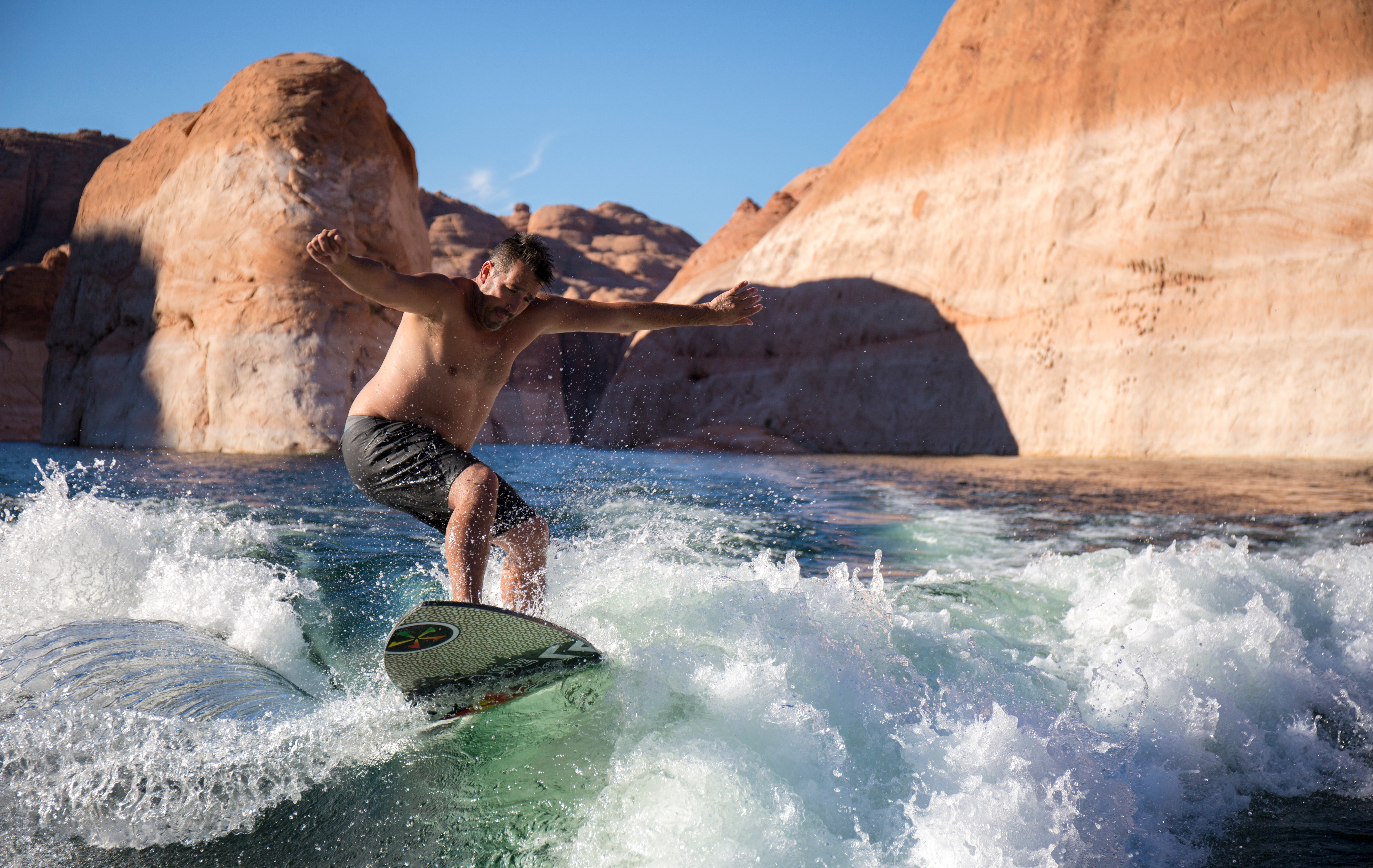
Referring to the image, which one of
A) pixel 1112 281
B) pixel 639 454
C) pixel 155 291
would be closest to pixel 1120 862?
pixel 1112 281

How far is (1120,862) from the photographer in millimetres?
1871

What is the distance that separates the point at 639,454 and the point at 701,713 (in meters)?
16.1

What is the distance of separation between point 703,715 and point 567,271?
148ft

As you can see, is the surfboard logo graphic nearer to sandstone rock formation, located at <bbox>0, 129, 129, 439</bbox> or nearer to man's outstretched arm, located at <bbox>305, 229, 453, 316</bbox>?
man's outstretched arm, located at <bbox>305, 229, 453, 316</bbox>

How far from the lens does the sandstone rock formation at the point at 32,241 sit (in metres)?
25.2

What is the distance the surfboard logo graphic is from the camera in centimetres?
218

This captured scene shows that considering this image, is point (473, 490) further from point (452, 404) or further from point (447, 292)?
point (447, 292)

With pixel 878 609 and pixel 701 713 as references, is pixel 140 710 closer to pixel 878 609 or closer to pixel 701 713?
pixel 701 713

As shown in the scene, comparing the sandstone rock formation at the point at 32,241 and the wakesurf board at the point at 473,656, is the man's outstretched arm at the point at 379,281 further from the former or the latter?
the sandstone rock formation at the point at 32,241

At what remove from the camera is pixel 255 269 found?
1520 cm

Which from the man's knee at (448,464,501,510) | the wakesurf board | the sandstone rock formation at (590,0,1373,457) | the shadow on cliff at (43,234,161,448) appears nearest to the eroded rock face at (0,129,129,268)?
the shadow on cliff at (43,234,161,448)

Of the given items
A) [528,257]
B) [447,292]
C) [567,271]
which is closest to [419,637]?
[447,292]

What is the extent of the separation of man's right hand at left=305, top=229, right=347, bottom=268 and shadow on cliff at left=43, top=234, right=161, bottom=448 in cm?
1596

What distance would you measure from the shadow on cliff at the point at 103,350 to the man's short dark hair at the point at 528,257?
1581 cm
